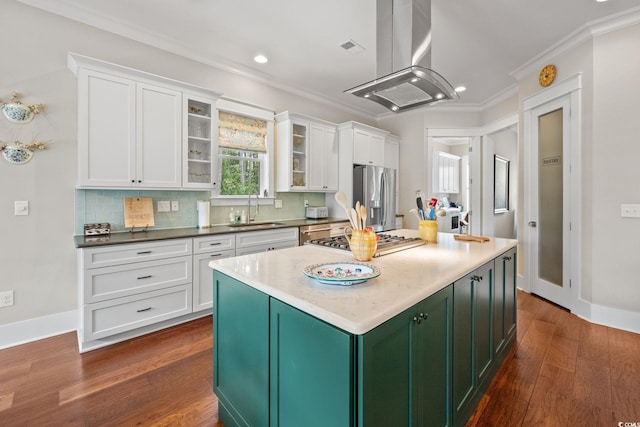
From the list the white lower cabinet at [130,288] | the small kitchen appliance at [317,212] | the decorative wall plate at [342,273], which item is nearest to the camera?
the decorative wall plate at [342,273]

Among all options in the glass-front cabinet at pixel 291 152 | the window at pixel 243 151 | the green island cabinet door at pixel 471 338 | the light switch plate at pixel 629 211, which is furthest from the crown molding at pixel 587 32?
the window at pixel 243 151

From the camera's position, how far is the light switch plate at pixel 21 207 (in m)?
2.45

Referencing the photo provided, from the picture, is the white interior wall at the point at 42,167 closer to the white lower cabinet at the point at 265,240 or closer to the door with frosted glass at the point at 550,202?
the white lower cabinet at the point at 265,240

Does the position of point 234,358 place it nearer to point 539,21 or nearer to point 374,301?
point 374,301

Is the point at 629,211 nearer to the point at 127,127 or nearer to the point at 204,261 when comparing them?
the point at 204,261

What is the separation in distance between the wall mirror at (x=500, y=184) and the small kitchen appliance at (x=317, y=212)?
3.17 metres

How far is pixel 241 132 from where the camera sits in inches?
150

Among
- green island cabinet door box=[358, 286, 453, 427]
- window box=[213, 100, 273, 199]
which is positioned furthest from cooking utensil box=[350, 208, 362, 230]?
window box=[213, 100, 273, 199]

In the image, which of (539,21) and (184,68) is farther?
(184,68)

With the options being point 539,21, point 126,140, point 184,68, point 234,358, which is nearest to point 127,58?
point 184,68

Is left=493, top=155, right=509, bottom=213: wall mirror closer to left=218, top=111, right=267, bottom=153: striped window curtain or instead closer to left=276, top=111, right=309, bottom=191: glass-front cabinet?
left=276, top=111, right=309, bottom=191: glass-front cabinet

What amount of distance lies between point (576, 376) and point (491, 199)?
145 inches

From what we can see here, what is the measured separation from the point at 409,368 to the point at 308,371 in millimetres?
386

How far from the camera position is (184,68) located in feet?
11.0
